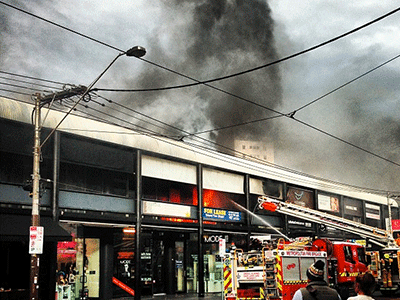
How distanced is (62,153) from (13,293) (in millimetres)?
5670

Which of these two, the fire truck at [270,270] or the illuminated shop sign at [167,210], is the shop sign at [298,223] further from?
the fire truck at [270,270]

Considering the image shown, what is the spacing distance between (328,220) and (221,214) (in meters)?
5.79

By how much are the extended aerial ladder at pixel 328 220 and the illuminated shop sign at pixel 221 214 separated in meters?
2.10

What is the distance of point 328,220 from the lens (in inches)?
1131

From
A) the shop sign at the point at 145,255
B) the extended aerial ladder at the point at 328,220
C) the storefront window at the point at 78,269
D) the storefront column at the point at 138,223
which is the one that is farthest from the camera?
the extended aerial ladder at the point at 328,220

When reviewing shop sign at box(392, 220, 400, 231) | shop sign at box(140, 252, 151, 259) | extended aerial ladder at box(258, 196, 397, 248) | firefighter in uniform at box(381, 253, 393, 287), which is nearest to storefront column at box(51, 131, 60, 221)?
shop sign at box(140, 252, 151, 259)

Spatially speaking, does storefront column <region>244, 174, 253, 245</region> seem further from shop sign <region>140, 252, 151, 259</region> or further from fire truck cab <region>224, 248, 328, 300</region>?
fire truck cab <region>224, 248, 328, 300</region>

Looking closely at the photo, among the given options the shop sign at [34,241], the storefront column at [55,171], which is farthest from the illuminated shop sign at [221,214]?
the shop sign at [34,241]

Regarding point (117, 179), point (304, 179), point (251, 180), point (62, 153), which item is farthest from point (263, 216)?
point (62, 153)

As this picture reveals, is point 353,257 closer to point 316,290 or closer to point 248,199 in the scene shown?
point 248,199

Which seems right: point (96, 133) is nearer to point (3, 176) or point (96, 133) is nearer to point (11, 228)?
point (3, 176)

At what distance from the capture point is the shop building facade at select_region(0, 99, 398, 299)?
19.8 m

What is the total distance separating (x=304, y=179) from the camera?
3853 cm

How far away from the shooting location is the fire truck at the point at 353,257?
21.3 metres
